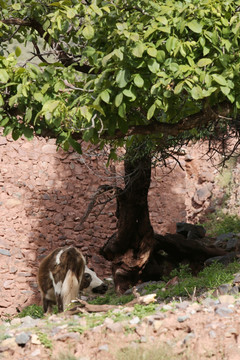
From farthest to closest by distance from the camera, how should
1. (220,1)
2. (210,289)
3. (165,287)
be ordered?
(165,287)
(210,289)
(220,1)

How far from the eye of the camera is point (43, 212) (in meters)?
14.4

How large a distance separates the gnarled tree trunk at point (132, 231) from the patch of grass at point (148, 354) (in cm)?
600

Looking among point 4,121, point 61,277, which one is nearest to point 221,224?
point 61,277

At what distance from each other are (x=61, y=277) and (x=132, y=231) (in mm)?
2307

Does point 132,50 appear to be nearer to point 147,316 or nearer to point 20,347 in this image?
point 147,316

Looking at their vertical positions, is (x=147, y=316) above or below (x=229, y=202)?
below

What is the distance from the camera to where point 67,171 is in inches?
594

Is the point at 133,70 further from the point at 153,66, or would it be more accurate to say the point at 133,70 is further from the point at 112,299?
the point at 112,299

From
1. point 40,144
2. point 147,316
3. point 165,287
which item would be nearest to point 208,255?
point 165,287

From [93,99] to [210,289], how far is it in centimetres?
358

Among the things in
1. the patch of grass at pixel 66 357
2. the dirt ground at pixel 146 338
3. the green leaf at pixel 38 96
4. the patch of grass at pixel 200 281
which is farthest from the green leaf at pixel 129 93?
the patch of grass at pixel 200 281

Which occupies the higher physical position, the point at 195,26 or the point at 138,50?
the point at 195,26

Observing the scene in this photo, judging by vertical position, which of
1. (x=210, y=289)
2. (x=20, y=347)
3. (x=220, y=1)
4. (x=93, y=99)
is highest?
(x=220, y=1)

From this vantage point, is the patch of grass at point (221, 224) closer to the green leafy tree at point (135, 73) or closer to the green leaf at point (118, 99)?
the green leafy tree at point (135, 73)
